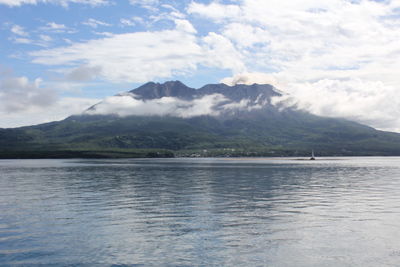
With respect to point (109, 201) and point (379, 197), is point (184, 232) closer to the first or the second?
point (109, 201)

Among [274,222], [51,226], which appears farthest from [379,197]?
[51,226]

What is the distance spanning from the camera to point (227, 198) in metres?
68.9

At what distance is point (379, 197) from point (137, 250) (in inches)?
2144

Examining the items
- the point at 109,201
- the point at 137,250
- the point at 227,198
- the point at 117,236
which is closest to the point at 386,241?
the point at 137,250

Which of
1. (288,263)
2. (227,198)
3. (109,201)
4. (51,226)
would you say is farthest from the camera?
(227,198)

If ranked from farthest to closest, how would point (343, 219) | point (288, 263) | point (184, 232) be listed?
1. point (343, 219)
2. point (184, 232)
3. point (288, 263)

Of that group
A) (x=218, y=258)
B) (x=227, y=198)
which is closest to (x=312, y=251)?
(x=218, y=258)

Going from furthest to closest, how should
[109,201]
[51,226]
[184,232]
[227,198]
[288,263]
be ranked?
1. [227,198]
2. [109,201]
3. [51,226]
4. [184,232]
5. [288,263]

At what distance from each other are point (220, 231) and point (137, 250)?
10.6 meters

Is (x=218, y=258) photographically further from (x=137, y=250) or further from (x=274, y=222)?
(x=274, y=222)

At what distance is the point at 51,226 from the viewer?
142 feet

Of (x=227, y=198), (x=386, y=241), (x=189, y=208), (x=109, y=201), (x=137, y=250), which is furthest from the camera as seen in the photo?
(x=227, y=198)

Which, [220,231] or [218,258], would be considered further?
[220,231]

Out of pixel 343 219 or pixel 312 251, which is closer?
pixel 312 251
